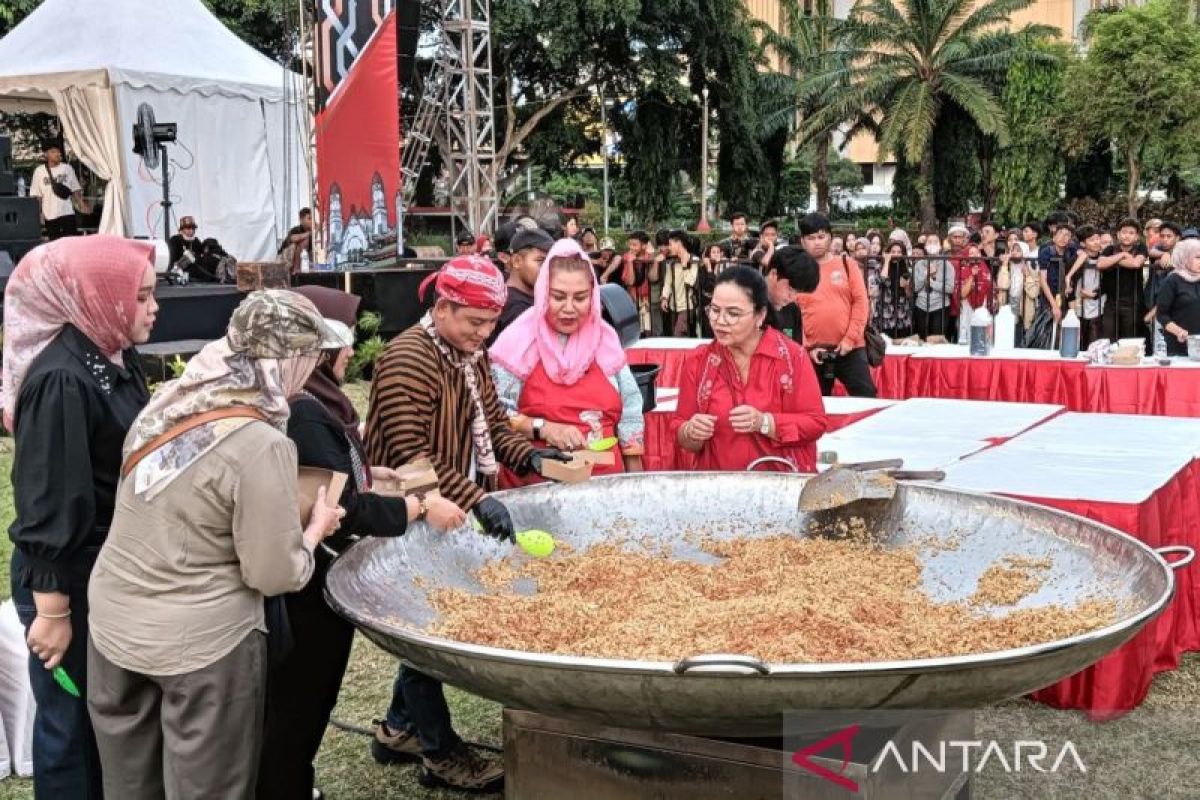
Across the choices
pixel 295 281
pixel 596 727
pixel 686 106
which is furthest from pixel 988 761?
pixel 686 106

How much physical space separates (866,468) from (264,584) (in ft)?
5.61

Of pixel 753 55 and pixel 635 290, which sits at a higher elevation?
pixel 753 55

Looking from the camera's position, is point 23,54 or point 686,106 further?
point 686,106

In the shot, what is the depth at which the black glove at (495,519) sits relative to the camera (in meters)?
2.65

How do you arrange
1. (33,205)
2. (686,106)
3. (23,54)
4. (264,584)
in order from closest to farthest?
(264,584)
(33,205)
(23,54)
(686,106)

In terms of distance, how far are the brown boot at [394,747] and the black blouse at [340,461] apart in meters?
1.12

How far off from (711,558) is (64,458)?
4.61 feet

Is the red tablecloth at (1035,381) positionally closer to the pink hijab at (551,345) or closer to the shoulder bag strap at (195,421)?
the pink hijab at (551,345)

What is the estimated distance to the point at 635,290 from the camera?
39.3 ft

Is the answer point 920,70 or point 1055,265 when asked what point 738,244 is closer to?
point 1055,265

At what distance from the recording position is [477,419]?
3.19 meters

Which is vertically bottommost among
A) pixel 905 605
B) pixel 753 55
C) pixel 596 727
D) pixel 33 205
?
pixel 596 727

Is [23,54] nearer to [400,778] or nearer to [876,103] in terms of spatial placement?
[400,778]

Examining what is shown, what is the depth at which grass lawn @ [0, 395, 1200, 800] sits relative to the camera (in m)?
3.22
